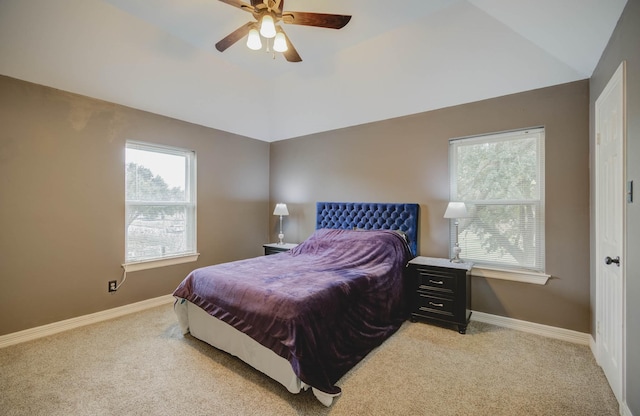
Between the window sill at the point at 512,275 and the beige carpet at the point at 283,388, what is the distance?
1.85ft

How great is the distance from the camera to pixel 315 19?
2186mm

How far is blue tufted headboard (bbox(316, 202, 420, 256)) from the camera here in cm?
366

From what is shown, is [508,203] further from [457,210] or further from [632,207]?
[632,207]

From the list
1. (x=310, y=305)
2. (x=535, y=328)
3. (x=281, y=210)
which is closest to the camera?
(x=310, y=305)

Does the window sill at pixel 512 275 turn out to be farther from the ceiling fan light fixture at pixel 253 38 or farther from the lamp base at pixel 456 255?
the ceiling fan light fixture at pixel 253 38

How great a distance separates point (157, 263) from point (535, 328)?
4.60m

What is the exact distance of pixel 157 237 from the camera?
386 centimetres

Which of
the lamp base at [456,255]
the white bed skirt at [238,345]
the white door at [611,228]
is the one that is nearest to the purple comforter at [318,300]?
the white bed skirt at [238,345]

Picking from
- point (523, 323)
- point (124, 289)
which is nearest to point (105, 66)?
point (124, 289)

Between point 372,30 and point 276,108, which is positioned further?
point 276,108

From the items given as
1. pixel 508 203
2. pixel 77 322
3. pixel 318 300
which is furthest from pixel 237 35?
pixel 77 322

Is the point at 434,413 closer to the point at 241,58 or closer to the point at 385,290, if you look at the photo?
the point at 385,290

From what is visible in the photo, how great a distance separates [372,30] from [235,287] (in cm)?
296

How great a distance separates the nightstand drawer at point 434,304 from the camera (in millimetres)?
2990
